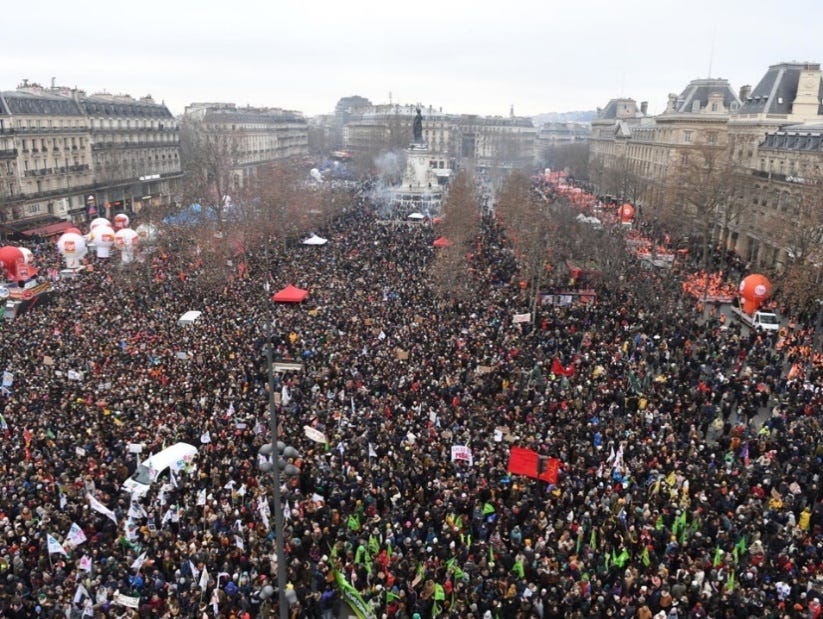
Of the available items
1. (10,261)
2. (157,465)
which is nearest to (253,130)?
(10,261)

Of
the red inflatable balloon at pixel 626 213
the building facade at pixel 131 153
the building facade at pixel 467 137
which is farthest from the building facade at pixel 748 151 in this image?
the building facade at pixel 467 137

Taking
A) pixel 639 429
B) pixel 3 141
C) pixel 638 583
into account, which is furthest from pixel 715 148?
pixel 3 141

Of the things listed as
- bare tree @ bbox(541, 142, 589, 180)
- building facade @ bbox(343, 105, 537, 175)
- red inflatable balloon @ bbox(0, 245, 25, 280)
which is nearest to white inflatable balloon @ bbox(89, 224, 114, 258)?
red inflatable balloon @ bbox(0, 245, 25, 280)

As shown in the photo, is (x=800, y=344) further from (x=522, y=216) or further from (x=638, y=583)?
(x=522, y=216)

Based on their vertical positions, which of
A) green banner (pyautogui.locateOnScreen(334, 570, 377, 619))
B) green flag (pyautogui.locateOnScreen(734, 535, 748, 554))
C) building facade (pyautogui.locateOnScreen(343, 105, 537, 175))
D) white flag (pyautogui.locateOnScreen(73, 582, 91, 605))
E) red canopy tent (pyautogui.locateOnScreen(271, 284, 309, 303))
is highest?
building facade (pyautogui.locateOnScreen(343, 105, 537, 175))

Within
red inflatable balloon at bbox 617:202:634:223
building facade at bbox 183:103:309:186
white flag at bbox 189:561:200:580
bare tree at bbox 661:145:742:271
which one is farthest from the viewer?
building facade at bbox 183:103:309:186

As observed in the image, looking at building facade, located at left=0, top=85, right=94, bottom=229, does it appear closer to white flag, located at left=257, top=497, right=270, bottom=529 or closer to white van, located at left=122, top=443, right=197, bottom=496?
white van, located at left=122, top=443, right=197, bottom=496

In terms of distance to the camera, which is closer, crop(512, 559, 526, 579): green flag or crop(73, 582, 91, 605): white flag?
crop(73, 582, 91, 605): white flag
